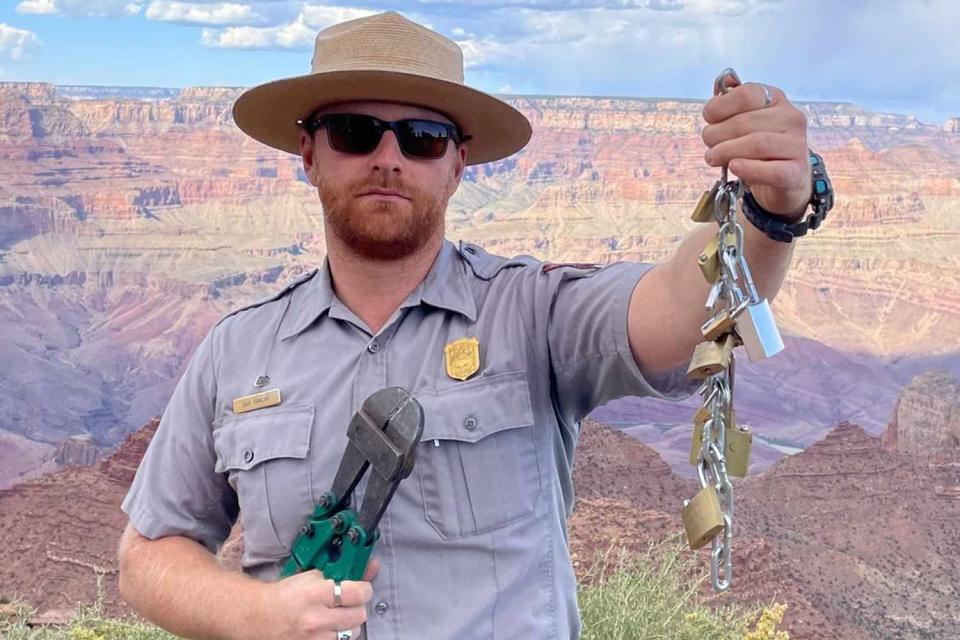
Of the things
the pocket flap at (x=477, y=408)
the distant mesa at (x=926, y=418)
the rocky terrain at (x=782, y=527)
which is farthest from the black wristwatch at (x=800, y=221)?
the distant mesa at (x=926, y=418)

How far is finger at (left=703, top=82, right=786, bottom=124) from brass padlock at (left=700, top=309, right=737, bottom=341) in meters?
0.26

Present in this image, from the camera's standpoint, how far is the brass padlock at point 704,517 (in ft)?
3.71

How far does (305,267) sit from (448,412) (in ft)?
166

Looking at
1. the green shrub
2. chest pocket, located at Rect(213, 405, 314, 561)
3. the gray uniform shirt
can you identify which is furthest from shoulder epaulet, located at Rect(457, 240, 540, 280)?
the green shrub

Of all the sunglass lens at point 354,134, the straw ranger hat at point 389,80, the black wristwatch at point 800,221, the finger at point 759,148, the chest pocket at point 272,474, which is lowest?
the chest pocket at point 272,474

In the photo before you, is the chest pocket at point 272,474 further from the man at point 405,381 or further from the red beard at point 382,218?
the red beard at point 382,218

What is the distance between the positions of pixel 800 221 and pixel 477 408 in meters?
0.56

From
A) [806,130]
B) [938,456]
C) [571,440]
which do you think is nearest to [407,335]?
[571,440]

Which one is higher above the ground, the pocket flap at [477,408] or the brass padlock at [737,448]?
the brass padlock at [737,448]

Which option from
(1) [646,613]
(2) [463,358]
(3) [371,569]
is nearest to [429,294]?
(2) [463,358]

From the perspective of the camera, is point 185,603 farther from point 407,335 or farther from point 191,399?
point 407,335

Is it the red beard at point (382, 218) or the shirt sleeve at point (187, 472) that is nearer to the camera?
the red beard at point (382, 218)

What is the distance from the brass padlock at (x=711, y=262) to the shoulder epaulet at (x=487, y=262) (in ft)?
1.96

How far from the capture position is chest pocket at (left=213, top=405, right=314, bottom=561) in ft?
5.54
